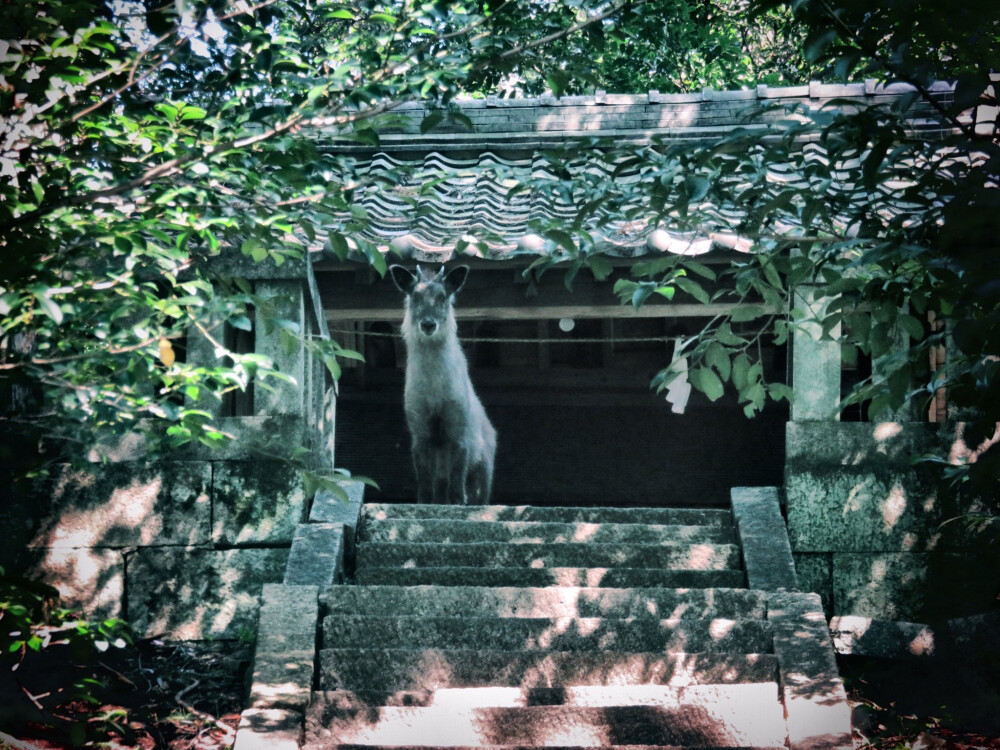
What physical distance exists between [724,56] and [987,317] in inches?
463

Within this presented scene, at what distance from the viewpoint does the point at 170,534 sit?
23.8ft

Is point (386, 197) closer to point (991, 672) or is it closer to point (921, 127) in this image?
point (921, 127)

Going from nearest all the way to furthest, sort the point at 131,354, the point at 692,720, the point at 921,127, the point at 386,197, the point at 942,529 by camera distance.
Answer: the point at 131,354, the point at 692,720, the point at 942,529, the point at 386,197, the point at 921,127

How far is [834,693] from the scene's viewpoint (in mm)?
5281

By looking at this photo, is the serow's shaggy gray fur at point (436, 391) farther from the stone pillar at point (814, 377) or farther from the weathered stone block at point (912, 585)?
the weathered stone block at point (912, 585)

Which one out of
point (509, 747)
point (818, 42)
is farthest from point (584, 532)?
point (818, 42)

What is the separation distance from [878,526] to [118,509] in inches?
195

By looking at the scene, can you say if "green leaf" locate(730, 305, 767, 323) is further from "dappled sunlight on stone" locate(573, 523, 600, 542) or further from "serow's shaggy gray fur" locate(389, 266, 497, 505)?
"serow's shaggy gray fur" locate(389, 266, 497, 505)

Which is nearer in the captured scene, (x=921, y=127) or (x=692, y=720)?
(x=692, y=720)

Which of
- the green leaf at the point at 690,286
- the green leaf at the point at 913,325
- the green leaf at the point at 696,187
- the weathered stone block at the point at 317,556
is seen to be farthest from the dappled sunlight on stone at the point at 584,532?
the green leaf at the point at 696,187

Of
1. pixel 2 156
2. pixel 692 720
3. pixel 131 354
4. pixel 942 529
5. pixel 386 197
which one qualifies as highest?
pixel 386 197

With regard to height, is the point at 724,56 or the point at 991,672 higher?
the point at 724,56

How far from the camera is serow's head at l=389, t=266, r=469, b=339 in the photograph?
8.05m

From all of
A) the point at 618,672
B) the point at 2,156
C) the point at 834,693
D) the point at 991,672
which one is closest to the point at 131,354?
the point at 2,156
